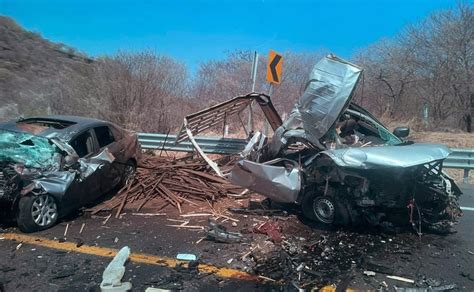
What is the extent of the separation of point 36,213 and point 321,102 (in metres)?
4.45

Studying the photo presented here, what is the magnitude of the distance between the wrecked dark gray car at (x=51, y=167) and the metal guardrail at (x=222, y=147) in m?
1.86

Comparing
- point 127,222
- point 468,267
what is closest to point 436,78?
point 468,267

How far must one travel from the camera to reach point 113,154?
722cm

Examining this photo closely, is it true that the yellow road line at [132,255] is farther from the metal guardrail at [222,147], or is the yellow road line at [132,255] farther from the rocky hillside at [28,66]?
the rocky hillside at [28,66]

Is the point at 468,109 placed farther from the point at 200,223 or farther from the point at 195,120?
the point at 200,223

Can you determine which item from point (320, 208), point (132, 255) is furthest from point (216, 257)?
point (320, 208)

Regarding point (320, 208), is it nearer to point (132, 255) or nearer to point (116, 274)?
point (132, 255)

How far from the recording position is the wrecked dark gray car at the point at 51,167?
17.8 feet

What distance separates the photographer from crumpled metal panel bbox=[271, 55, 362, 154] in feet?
18.9

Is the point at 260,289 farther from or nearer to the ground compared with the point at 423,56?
nearer to the ground

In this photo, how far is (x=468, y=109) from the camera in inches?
621

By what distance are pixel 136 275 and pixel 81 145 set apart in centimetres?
317

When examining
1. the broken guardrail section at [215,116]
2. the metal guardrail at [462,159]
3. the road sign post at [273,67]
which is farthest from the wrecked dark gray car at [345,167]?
the metal guardrail at [462,159]

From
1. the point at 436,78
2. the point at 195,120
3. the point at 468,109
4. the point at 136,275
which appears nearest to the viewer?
the point at 136,275
